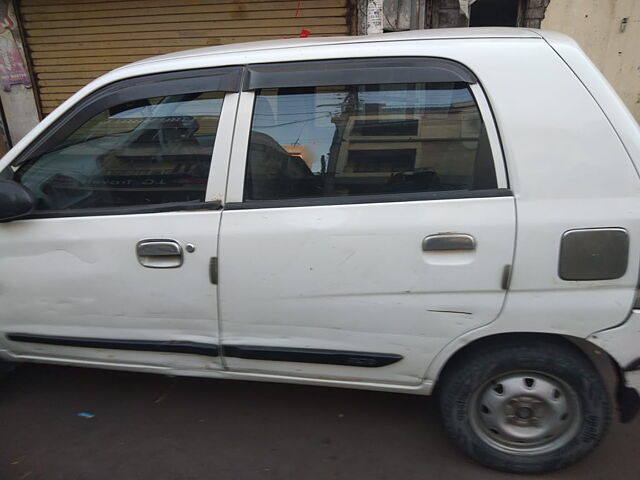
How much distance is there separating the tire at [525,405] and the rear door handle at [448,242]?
49 centimetres

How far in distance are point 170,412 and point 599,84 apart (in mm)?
2569

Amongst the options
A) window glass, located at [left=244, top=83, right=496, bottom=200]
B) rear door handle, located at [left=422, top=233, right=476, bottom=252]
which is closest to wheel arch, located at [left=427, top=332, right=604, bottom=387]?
rear door handle, located at [left=422, top=233, right=476, bottom=252]

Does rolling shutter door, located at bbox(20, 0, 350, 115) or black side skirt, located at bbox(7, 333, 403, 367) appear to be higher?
rolling shutter door, located at bbox(20, 0, 350, 115)

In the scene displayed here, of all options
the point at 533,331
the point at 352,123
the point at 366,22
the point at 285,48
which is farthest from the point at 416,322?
the point at 366,22

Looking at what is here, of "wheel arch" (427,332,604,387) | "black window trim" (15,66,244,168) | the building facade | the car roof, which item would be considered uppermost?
the building facade

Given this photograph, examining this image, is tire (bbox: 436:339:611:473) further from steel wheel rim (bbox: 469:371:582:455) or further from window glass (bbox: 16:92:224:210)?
window glass (bbox: 16:92:224:210)

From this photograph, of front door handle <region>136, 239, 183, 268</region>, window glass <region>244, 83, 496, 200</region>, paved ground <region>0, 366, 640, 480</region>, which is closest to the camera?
window glass <region>244, 83, 496, 200</region>

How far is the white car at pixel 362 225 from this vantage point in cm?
174

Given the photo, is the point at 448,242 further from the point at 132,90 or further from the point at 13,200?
the point at 13,200

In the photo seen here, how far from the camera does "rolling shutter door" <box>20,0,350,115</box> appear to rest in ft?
19.4

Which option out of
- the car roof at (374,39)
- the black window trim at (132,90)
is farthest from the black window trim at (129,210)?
the car roof at (374,39)

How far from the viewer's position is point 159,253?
1995mm

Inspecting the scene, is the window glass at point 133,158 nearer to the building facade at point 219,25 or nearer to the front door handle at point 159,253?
the front door handle at point 159,253

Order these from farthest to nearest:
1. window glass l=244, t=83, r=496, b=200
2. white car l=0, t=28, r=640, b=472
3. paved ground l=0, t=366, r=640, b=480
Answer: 1. paved ground l=0, t=366, r=640, b=480
2. window glass l=244, t=83, r=496, b=200
3. white car l=0, t=28, r=640, b=472
